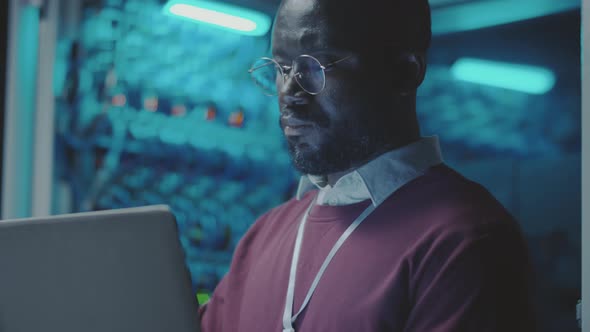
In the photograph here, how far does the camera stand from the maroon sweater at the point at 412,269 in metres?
0.98

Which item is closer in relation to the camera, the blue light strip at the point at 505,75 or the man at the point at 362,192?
the man at the point at 362,192

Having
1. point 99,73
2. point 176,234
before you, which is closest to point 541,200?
point 99,73

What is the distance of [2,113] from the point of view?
2441 millimetres

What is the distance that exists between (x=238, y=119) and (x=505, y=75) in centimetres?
170

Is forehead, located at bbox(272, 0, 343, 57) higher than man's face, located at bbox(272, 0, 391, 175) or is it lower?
higher

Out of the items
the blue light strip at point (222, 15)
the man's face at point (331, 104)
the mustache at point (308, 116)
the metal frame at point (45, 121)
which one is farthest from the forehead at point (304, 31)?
the blue light strip at point (222, 15)

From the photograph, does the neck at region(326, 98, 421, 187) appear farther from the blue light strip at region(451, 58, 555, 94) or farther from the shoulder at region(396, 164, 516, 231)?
the blue light strip at region(451, 58, 555, 94)

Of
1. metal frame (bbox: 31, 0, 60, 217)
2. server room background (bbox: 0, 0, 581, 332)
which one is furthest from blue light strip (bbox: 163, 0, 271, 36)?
metal frame (bbox: 31, 0, 60, 217)

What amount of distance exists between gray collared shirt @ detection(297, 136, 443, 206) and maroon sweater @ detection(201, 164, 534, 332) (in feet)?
0.05

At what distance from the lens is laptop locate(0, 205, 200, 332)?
2.88 ft

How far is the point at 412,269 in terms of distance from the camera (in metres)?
1.05

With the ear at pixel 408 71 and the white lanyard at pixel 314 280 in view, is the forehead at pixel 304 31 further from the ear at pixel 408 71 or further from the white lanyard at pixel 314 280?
the white lanyard at pixel 314 280

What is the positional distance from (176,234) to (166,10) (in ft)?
7.12

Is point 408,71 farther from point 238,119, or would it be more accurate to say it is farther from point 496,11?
point 496,11
